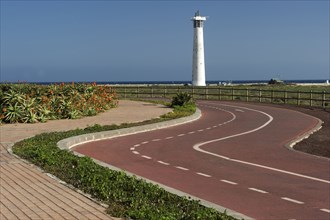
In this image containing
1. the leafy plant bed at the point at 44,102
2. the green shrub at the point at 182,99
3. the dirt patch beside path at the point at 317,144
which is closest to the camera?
the dirt patch beside path at the point at 317,144

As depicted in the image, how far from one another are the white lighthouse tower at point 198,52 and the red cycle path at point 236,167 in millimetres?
55277

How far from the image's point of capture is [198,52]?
252 ft

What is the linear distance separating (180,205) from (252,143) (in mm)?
10022

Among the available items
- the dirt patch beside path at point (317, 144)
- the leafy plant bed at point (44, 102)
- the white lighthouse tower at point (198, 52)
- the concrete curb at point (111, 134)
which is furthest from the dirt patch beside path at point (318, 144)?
the white lighthouse tower at point (198, 52)

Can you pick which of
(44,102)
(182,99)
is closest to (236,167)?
(44,102)

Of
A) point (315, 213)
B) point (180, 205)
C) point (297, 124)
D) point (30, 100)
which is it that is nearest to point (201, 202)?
point (180, 205)

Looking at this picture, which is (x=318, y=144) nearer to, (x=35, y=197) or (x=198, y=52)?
(x=35, y=197)

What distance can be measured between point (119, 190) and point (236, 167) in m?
4.69

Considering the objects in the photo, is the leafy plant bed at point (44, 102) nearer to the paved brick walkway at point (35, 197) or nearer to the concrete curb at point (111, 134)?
the concrete curb at point (111, 134)

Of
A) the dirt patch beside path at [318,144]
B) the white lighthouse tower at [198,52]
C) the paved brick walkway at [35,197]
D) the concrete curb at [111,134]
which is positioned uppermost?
the white lighthouse tower at [198,52]

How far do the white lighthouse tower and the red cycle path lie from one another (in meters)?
55.3

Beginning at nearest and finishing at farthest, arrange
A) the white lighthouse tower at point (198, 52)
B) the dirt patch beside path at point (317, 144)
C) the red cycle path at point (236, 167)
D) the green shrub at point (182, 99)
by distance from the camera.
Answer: the red cycle path at point (236, 167) < the dirt patch beside path at point (317, 144) < the green shrub at point (182, 99) < the white lighthouse tower at point (198, 52)

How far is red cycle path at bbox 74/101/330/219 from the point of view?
8.89m

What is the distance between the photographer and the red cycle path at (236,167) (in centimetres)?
889
